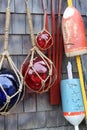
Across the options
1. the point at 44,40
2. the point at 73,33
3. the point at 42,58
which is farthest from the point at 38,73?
the point at 73,33

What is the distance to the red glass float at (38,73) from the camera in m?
2.20

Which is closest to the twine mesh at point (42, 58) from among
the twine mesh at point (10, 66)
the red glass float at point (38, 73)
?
the red glass float at point (38, 73)

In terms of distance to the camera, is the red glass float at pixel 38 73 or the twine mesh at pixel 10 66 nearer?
the twine mesh at pixel 10 66

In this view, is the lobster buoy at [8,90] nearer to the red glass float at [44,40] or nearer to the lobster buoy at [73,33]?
the red glass float at [44,40]

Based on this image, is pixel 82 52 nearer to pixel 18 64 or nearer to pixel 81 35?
pixel 81 35

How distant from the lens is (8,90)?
6.79 feet

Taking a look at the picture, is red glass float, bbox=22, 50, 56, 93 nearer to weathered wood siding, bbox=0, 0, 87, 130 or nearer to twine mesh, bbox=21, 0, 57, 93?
twine mesh, bbox=21, 0, 57, 93

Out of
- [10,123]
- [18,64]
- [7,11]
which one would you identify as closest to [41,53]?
[18,64]

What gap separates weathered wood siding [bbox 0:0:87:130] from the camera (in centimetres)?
233

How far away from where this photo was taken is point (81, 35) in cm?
233

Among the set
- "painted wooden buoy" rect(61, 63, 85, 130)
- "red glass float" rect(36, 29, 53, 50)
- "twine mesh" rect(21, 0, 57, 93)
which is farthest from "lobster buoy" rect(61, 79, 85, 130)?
"red glass float" rect(36, 29, 53, 50)

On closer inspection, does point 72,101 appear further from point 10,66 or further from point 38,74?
point 10,66

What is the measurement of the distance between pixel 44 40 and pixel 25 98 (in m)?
0.44

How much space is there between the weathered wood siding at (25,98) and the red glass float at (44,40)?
0.11 metres
